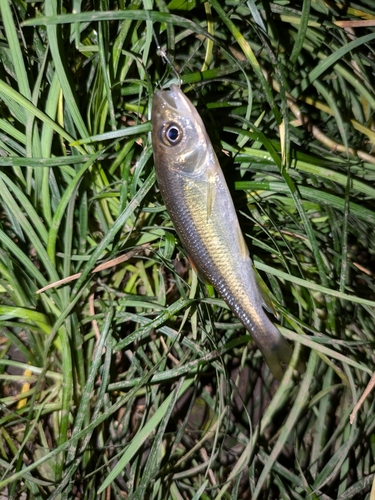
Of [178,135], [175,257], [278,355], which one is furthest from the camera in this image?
[175,257]

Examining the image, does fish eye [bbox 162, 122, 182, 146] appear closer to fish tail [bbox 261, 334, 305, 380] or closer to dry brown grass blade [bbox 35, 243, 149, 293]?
dry brown grass blade [bbox 35, 243, 149, 293]

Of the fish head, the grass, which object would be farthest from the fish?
the grass

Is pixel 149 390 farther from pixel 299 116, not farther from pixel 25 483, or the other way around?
pixel 299 116

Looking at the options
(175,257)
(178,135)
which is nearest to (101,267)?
(175,257)

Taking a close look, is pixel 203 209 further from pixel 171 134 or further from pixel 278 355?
pixel 278 355

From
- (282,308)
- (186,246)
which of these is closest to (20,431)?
(186,246)

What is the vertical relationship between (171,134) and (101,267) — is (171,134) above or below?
above

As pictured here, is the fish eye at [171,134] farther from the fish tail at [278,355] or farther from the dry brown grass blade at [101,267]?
the fish tail at [278,355]
